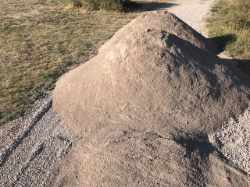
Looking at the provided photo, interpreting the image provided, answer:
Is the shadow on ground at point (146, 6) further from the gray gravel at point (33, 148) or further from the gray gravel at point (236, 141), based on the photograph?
the gray gravel at point (236, 141)

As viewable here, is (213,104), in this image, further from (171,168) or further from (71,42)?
(71,42)

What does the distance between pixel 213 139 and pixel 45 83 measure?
4.90 m

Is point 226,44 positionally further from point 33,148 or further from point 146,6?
point 33,148

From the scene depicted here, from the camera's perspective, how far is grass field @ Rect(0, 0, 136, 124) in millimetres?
11172

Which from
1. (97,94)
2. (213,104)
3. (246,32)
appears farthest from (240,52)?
(97,94)

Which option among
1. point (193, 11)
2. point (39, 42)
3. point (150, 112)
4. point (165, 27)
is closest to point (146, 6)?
point (193, 11)

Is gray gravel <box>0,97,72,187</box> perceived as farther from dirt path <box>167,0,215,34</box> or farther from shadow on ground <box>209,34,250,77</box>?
dirt path <box>167,0,215,34</box>

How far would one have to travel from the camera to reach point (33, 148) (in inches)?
343

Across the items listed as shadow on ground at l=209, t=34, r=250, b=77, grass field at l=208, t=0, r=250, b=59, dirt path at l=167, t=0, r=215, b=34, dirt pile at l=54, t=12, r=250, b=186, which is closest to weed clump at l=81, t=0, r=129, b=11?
dirt path at l=167, t=0, r=215, b=34

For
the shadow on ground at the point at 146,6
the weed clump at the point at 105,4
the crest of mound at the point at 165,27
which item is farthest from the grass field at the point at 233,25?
the weed clump at the point at 105,4

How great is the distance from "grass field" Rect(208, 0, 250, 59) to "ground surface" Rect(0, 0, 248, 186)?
564 cm

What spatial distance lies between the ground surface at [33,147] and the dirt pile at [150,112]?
0.26m

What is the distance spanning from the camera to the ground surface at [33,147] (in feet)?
26.2

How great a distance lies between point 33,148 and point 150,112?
2311 mm
